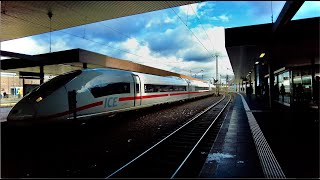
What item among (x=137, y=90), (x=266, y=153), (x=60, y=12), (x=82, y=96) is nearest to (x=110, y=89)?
(x=82, y=96)

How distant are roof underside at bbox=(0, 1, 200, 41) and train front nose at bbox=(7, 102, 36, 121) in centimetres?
354

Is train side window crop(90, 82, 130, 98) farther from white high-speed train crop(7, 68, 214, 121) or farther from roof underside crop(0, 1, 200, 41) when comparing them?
roof underside crop(0, 1, 200, 41)

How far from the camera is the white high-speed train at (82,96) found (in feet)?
28.1

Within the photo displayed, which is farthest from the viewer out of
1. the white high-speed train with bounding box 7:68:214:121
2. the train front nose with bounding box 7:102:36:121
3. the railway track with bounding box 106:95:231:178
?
the white high-speed train with bounding box 7:68:214:121

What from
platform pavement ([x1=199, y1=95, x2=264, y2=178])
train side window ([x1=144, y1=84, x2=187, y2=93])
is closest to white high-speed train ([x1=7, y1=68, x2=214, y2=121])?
train side window ([x1=144, y1=84, x2=187, y2=93])

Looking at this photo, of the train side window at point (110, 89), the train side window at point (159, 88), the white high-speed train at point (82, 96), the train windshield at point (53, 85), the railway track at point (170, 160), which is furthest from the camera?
the train side window at point (159, 88)

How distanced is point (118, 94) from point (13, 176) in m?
7.25

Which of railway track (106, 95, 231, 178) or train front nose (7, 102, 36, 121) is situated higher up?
train front nose (7, 102, 36, 121)

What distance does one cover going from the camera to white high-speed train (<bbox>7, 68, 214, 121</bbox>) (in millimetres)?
8570

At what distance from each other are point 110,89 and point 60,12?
A: 403cm

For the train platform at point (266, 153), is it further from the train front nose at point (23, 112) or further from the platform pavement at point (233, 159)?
the train front nose at point (23, 112)

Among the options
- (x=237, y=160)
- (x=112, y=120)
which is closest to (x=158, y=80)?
(x=112, y=120)

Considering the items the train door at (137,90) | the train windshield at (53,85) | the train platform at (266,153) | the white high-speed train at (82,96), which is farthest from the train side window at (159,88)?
the train platform at (266,153)

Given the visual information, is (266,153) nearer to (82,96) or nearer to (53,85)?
(82,96)
